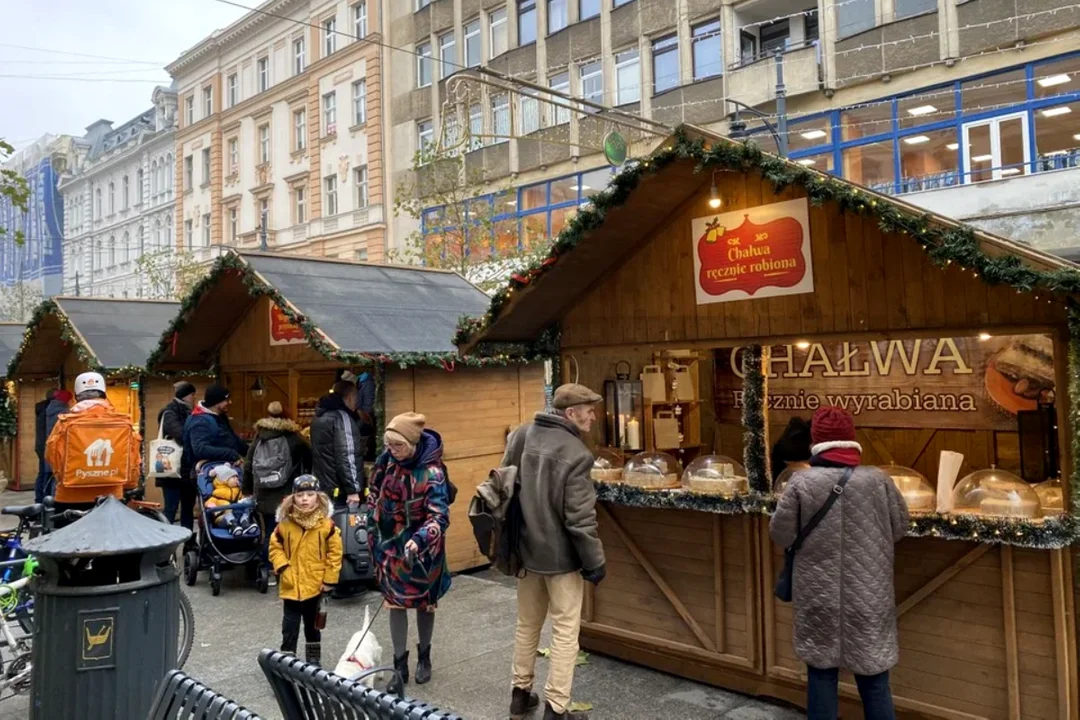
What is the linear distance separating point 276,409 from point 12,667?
3.63 m

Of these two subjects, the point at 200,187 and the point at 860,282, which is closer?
the point at 860,282

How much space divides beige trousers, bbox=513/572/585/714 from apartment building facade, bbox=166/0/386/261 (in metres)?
26.3

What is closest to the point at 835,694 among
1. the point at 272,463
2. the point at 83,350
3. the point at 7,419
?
the point at 272,463

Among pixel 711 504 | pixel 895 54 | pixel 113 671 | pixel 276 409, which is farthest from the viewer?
pixel 895 54

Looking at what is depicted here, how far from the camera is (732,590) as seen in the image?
5031 millimetres

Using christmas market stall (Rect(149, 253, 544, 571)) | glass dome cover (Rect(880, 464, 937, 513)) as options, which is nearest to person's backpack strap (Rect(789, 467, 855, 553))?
glass dome cover (Rect(880, 464, 937, 513))

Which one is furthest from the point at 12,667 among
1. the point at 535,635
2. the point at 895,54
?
the point at 895,54

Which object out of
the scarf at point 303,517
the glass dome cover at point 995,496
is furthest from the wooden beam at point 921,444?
the scarf at point 303,517

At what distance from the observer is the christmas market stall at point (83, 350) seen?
1118 cm

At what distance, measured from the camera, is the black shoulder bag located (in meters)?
3.78

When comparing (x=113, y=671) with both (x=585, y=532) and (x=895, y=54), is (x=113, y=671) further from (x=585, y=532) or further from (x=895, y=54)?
(x=895, y=54)

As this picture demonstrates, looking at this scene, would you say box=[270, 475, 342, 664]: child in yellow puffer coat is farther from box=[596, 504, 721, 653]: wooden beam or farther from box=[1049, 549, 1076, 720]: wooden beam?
box=[1049, 549, 1076, 720]: wooden beam

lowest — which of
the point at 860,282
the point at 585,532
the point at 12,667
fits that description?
the point at 12,667

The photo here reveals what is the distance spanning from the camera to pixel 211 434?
321 inches
